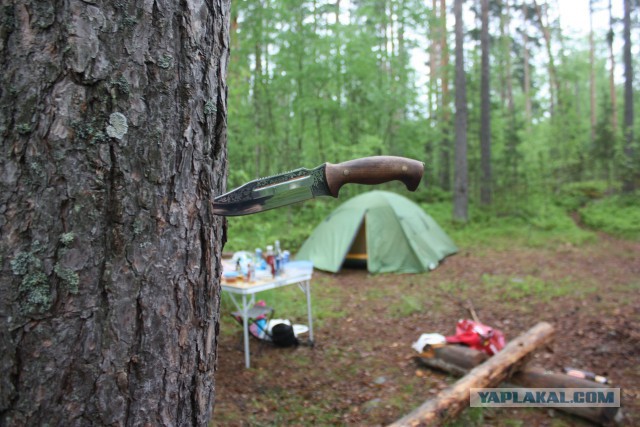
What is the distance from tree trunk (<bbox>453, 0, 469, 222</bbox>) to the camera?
1245cm

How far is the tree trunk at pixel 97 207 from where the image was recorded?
92 cm

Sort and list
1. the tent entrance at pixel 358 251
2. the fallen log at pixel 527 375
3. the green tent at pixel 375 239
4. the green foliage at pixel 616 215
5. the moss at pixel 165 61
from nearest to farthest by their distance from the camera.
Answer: the moss at pixel 165 61
the fallen log at pixel 527 375
the green tent at pixel 375 239
the tent entrance at pixel 358 251
the green foliage at pixel 616 215

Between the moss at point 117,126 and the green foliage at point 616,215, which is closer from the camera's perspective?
the moss at point 117,126

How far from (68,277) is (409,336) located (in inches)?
188

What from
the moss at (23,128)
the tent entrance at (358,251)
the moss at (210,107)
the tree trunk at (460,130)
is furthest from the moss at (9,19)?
the tree trunk at (460,130)

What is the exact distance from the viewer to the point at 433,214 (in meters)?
13.6

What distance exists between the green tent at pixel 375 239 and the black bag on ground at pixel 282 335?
3.45 metres

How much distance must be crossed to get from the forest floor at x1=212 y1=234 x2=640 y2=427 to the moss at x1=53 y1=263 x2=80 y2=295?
260 centimetres

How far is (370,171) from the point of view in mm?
1202

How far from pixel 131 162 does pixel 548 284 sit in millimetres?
7355

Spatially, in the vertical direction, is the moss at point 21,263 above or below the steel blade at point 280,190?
below

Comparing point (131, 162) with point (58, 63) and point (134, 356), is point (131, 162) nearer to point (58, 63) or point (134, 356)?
point (58, 63)

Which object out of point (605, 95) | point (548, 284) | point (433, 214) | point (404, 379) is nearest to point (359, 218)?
point (548, 284)

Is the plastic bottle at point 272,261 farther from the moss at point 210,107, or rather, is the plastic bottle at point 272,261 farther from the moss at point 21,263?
the moss at point 21,263
